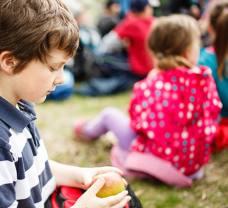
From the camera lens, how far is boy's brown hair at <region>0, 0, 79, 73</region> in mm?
1291

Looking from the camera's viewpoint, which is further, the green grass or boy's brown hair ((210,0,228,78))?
boy's brown hair ((210,0,228,78))

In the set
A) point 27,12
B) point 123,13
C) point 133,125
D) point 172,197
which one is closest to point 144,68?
point 123,13

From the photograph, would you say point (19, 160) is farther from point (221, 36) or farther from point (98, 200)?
point (221, 36)

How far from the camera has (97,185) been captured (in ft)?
5.14

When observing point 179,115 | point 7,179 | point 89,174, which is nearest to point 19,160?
point 7,179

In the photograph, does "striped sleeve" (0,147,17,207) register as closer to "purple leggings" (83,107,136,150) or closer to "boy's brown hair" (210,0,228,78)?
"purple leggings" (83,107,136,150)

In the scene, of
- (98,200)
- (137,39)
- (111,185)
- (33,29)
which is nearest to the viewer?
(33,29)

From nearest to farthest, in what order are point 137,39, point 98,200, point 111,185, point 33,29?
point 33,29
point 98,200
point 111,185
point 137,39

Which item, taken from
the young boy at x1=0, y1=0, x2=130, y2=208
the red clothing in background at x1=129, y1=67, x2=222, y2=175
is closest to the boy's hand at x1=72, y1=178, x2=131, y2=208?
the young boy at x1=0, y1=0, x2=130, y2=208

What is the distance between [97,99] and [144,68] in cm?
76

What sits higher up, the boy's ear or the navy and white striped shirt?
the boy's ear

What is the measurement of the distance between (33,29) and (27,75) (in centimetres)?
16

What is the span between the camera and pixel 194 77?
7.78 ft

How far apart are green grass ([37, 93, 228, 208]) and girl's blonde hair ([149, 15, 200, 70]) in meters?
0.70
